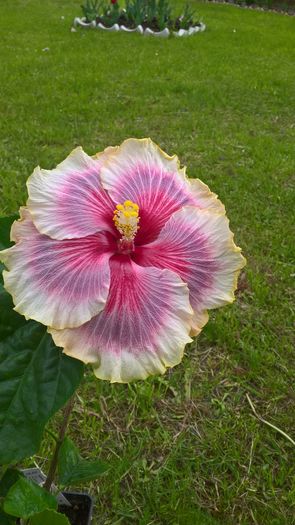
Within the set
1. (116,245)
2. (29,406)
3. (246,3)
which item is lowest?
(246,3)

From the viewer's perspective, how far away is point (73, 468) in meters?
0.98

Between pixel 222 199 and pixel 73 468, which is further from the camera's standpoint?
pixel 222 199

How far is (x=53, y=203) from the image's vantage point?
28.3 inches

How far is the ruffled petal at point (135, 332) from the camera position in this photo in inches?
25.1

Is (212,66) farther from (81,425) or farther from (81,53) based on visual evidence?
(81,425)

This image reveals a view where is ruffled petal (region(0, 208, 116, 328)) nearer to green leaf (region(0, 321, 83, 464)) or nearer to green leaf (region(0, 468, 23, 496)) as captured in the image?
green leaf (region(0, 321, 83, 464))

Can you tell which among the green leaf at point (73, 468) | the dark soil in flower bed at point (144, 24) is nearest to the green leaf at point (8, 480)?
the green leaf at point (73, 468)

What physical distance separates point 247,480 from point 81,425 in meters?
0.54

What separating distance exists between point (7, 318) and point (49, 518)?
271mm

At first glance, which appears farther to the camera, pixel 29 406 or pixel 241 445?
pixel 241 445

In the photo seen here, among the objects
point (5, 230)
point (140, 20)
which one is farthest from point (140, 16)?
point (5, 230)

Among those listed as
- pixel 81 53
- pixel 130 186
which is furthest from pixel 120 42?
pixel 130 186

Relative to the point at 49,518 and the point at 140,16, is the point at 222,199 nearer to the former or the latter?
the point at 49,518

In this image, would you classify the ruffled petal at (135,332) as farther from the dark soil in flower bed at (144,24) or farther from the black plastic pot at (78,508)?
the dark soil in flower bed at (144,24)
